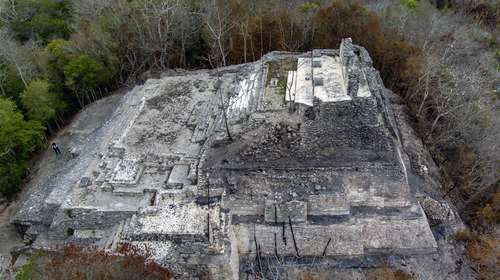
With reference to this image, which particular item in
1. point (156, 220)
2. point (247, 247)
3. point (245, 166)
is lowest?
point (247, 247)

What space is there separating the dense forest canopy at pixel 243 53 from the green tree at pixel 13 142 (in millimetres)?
38

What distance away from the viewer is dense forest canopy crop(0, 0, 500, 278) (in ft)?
46.0

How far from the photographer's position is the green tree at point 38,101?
1562 centimetres

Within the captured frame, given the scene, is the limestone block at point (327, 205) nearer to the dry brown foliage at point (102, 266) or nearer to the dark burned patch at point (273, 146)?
the dark burned patch at point (273, 146)

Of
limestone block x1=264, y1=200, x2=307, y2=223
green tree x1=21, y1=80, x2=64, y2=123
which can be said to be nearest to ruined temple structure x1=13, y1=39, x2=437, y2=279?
limestone block x1=264, y1=200, x2=307, y2=223

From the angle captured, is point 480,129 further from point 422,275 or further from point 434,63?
point 422,275

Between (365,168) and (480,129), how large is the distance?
5961mm

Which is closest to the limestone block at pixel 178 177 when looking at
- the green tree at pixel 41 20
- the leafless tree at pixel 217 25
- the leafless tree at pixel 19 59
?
the leafless tree at pixel 217 25

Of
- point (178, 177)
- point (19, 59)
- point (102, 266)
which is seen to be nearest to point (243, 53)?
point (178, 177)

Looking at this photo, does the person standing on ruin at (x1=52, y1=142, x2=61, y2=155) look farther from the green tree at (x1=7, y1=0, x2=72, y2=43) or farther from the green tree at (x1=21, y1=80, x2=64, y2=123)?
the green tree at (x1=7, y1=0, x2=72, y2=43)

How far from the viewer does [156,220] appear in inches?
400

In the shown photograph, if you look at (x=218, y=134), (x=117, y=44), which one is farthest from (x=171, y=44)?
(x=218, y=134)

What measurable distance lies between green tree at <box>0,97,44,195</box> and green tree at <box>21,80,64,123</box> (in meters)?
0.50

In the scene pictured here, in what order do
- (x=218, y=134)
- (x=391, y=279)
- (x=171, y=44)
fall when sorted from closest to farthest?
(x=391, y=279) → (x=218, y=134) → (x=171, y=44)
